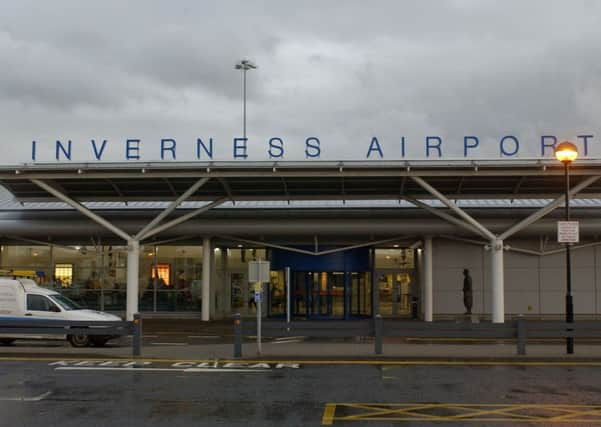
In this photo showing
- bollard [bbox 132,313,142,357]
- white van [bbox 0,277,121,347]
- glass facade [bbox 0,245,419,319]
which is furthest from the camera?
glass facade [bbox 0,245,419,319]

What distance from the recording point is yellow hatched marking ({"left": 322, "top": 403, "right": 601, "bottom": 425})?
34.6ft

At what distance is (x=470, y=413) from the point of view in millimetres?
11008

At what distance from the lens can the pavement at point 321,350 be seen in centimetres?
1784

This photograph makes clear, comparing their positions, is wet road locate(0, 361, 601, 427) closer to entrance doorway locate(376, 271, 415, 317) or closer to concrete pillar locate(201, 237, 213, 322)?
concrete pillar locate(201, 237, 213, 322)

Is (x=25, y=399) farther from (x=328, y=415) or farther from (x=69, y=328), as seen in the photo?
(x=69, y=328)

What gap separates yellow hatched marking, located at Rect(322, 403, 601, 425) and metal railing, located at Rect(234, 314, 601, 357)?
6.50m

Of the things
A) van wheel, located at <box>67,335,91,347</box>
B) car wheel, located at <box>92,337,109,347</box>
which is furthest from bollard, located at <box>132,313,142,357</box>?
van wheel, located at <box>67,335,91,347</box>

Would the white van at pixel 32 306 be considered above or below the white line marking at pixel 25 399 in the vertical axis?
above

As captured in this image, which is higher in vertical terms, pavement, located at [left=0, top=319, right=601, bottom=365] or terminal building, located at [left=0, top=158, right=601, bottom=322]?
terminal building, located at [left=0, top=158, right=601, bottom=322]

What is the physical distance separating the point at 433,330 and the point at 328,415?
8360mm

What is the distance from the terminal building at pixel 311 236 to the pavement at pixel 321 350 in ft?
15.0

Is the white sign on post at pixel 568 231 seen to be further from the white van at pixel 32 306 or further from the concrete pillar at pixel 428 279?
the white van at pixel 32 306

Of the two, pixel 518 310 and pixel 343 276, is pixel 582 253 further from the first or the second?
pixel 343 276

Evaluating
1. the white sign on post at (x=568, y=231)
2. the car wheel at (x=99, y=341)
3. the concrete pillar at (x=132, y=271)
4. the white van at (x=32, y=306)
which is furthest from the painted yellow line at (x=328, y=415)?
the concrete pillar at (x=132, y=271)
